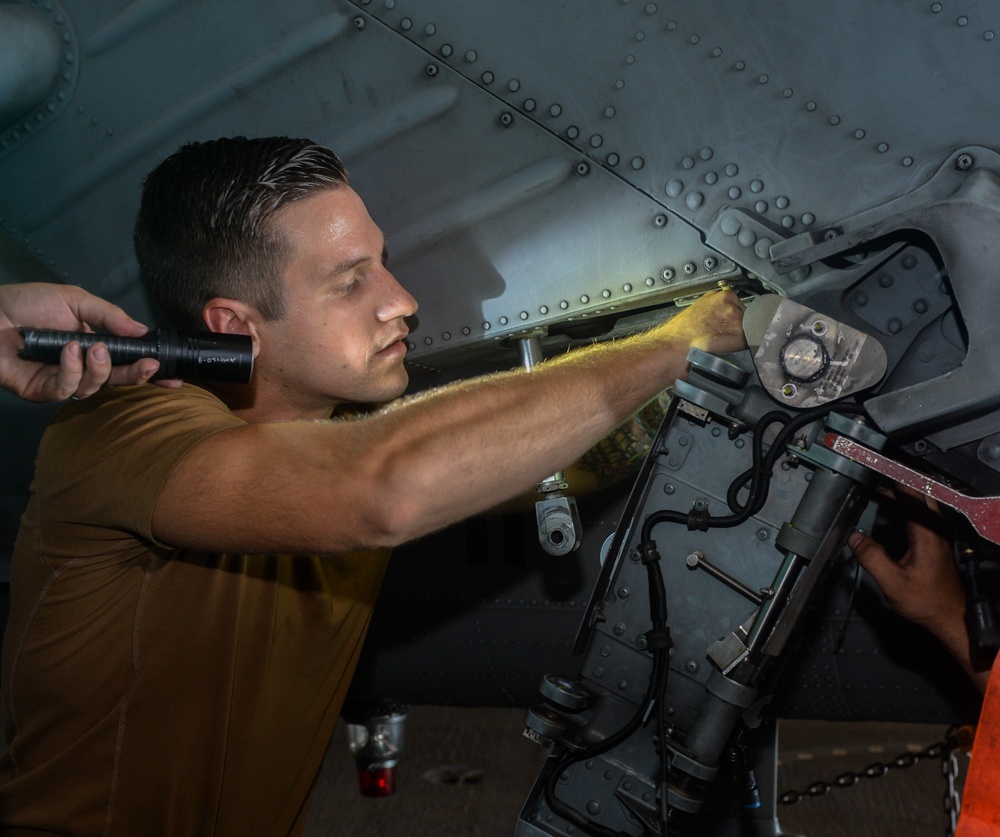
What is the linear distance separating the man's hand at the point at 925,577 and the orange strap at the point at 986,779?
26.5 inches

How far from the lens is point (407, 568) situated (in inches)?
126

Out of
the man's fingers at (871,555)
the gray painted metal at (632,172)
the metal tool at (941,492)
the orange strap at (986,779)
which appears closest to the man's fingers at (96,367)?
the gray painted metal at (632,172)

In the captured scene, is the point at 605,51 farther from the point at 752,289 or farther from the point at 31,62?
the point at 31,62

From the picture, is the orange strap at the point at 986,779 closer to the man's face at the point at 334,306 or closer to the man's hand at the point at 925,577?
the man's hand at the point at 925,577

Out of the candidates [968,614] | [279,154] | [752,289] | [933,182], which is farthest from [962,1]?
[279,154]

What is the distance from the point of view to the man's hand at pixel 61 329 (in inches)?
60.1

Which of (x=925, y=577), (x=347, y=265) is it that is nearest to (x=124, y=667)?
(x=347, y=265)

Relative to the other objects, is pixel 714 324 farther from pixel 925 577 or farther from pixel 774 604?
pixel 925 577

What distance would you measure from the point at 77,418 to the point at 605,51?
1383 millimetres

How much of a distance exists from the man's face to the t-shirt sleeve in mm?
293

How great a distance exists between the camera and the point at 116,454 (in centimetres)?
166

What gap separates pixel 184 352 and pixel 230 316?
0.55m

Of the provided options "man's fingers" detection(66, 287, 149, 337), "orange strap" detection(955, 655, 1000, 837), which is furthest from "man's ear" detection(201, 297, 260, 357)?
"orange strap" detection(955, 655, 1000, 837)

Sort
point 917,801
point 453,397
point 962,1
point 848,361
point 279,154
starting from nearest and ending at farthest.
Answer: point 453,397
point 848,361
point 962,1
point 279,154
point 917,801
